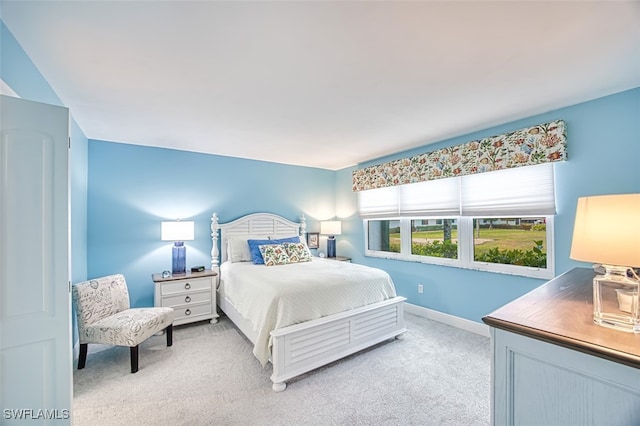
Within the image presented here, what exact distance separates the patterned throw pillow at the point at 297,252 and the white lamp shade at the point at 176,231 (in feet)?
4.24

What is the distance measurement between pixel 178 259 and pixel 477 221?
3907mm

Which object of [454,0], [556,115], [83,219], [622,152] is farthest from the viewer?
[83,219]

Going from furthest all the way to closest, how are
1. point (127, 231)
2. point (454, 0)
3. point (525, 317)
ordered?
1. point (127, 231)
2. point (454, 0)
3. point (525, 317)

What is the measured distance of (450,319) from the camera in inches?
136

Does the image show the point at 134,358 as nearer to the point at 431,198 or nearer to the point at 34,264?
the point at 34,264

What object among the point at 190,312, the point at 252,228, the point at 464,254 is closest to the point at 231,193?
the point at 252,228

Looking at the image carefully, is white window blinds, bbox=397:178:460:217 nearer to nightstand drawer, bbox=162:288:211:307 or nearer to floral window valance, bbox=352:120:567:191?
floral window valance, bbox=352:120:567:191

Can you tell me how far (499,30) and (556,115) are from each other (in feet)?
5.68

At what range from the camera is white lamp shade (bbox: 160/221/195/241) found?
11.2ft

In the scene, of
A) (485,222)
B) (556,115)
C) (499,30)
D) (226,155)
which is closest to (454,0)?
(499,30)

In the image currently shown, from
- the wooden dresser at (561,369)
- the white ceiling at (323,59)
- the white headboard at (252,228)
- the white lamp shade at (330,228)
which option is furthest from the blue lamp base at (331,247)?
the wooden dresser at (561,369)

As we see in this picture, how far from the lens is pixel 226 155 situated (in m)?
4.23

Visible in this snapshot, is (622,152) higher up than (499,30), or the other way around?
(499,30)

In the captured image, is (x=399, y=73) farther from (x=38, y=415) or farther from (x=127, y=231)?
(x=127, y=231)
